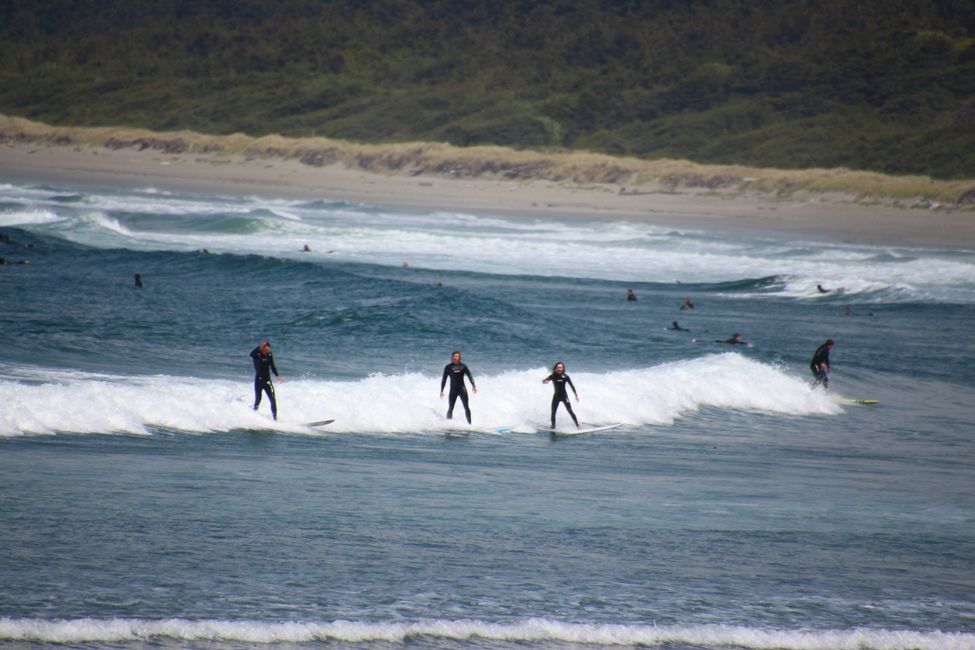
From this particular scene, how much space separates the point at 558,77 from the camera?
12156cm

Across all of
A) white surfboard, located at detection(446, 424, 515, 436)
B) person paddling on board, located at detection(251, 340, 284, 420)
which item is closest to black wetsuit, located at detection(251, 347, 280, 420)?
person paddling on board, located at detection(251, 340, 284, 420)

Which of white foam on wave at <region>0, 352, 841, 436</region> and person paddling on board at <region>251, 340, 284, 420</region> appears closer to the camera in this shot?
white foam on wave at <region>0, 352, 841, 436</region>

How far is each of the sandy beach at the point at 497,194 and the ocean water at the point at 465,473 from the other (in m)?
24.9

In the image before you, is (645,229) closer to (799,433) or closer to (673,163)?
(673,163)

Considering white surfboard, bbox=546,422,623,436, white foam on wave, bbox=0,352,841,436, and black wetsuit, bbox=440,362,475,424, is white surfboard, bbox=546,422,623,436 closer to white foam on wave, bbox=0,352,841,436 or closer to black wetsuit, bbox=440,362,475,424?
white foam on wave, bbox=0,352,841,436

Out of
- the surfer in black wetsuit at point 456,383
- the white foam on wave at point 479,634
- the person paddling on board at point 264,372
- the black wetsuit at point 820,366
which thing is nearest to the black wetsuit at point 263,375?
the person paddling on board at point 264,372

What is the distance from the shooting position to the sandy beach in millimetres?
64125

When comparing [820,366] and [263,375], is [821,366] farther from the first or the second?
[263,375]

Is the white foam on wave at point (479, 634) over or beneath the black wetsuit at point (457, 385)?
beneath

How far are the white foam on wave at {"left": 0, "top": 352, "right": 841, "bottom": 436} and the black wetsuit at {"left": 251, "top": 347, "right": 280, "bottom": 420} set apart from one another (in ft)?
0.90

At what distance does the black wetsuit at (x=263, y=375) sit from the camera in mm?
18703

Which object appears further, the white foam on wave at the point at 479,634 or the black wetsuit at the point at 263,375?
the black wetsuit at the point at 263,375

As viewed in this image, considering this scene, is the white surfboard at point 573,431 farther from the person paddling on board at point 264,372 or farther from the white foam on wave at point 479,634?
the white foam on wave at point 479,634

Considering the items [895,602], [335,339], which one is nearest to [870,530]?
[895,602]
